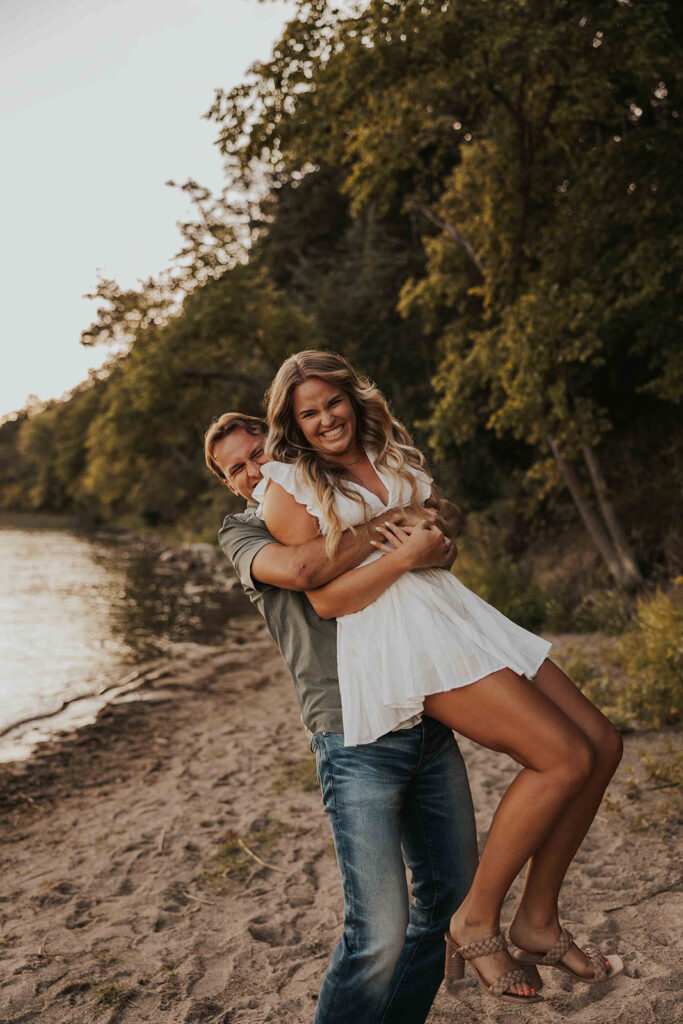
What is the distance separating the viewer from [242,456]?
2.71 meters

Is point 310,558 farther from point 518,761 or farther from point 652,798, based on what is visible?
point 652,798

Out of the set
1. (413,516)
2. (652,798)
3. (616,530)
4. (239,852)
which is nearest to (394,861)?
(413,516)

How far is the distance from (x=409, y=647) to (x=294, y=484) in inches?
23.2

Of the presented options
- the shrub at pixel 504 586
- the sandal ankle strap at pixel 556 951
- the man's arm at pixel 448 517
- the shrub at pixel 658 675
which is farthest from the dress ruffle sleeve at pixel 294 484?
the shrub at pixel 504 586

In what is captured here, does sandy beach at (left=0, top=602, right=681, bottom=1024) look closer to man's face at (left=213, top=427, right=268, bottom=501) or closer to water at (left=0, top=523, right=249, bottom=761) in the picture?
water at (left=0, top=523, right=249, bottom=761)

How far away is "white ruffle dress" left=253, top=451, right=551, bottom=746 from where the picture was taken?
2.12 metres

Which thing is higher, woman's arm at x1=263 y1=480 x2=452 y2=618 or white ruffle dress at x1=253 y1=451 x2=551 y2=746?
woman's arm at x1=263 y1=480 x2=452 y2=618

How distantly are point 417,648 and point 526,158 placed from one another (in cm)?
836

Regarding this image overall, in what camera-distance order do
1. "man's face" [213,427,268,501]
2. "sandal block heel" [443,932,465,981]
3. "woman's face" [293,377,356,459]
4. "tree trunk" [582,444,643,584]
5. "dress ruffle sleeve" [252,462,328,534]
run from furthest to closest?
"tree trunk" [582,444,643,584], "man's face" [213,427,268,501], "woman's face" [293,377,356,459], "dress ruffle sleeve" [252,462,328,534], "sandal block heel" [443,932,465,981]

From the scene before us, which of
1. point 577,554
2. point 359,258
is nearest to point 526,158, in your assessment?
point 577,554

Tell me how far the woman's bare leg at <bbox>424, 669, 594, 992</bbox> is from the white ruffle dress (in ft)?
0.20

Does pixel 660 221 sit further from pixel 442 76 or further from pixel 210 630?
pixel 210 630

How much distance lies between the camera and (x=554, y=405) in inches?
352

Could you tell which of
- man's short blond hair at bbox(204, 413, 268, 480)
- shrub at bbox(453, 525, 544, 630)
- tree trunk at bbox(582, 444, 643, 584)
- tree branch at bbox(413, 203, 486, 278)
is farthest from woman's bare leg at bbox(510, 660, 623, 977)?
tree branch at bbox(413, 203, 486, 278)
